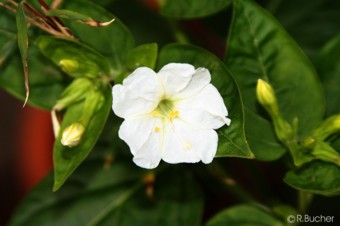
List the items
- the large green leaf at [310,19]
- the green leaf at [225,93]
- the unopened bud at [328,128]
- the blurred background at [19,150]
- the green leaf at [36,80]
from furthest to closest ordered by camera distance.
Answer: the blurred background at [19,150] → the large green leaf at [310,19] → the green leaf at [36,80] → the unopened bud at [328,128] → the green leaf at [225,93]

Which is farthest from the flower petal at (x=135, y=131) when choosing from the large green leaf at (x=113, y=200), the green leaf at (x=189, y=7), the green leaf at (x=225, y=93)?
the large green leaf at (x=113, y=200)

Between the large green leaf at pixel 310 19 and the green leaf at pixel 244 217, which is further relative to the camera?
the large green leaf at pixel 310 19

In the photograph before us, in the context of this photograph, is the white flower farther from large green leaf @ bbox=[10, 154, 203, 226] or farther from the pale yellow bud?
large green leaf @ bbox=[10, 154, 203, 226]

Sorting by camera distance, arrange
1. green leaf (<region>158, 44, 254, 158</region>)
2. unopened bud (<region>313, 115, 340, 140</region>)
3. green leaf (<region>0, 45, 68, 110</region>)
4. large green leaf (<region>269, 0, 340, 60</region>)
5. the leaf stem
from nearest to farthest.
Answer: green leaf (<region>158, 44, 254, 158</region>) → unopened bud (<region>313, 115, 340, 140</region>) → green leaf (<region>0, 45, 68, 110</region>) → the leaf stem → large green leaf (<region>269, 0, 340, 60</region>)

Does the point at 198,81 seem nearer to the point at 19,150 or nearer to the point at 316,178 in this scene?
the point at 316,178

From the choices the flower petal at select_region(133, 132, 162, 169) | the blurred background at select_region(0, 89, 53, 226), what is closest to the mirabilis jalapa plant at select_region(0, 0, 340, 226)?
the flower petal at select_region(133, 132, 162, 169)

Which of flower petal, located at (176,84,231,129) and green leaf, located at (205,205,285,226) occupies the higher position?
flower petal, located at (176,84,231,129)

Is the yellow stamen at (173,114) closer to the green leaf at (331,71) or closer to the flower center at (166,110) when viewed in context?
Answer: the flower center at (166,110)
